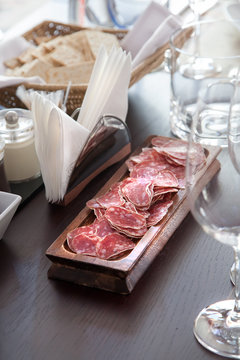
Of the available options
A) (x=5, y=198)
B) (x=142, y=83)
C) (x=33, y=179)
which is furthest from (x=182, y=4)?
(x=5, y=198)

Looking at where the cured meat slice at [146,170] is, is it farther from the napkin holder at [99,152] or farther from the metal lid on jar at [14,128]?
the metal lid on jar at [14,128]

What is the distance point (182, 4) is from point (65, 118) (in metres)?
1.10

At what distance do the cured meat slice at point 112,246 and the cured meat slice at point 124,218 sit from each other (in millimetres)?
23

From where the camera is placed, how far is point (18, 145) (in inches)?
41.0

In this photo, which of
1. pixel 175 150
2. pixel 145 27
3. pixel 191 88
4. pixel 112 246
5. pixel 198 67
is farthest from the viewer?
pixel 145 27

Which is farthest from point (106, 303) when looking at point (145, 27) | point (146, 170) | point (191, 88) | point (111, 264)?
point (145, 27)

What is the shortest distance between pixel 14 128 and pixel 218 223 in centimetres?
49

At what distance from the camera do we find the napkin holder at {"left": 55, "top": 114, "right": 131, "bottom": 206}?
102 centimetres

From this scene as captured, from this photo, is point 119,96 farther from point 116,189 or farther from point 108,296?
point 108,296

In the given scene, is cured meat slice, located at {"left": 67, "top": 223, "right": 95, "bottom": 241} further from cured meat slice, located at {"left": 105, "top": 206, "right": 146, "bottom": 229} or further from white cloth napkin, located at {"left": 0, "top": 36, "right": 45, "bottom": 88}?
white cloth napkin, located at {"left": 0, "top": 36, "right": 45, "bottom": 88}

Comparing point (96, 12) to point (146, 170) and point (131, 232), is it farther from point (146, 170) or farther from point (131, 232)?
point (131, 232)

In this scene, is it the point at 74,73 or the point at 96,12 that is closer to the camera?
the point at 74,73

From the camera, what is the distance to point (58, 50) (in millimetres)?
1454

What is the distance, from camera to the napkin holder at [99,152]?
102 centimetres
